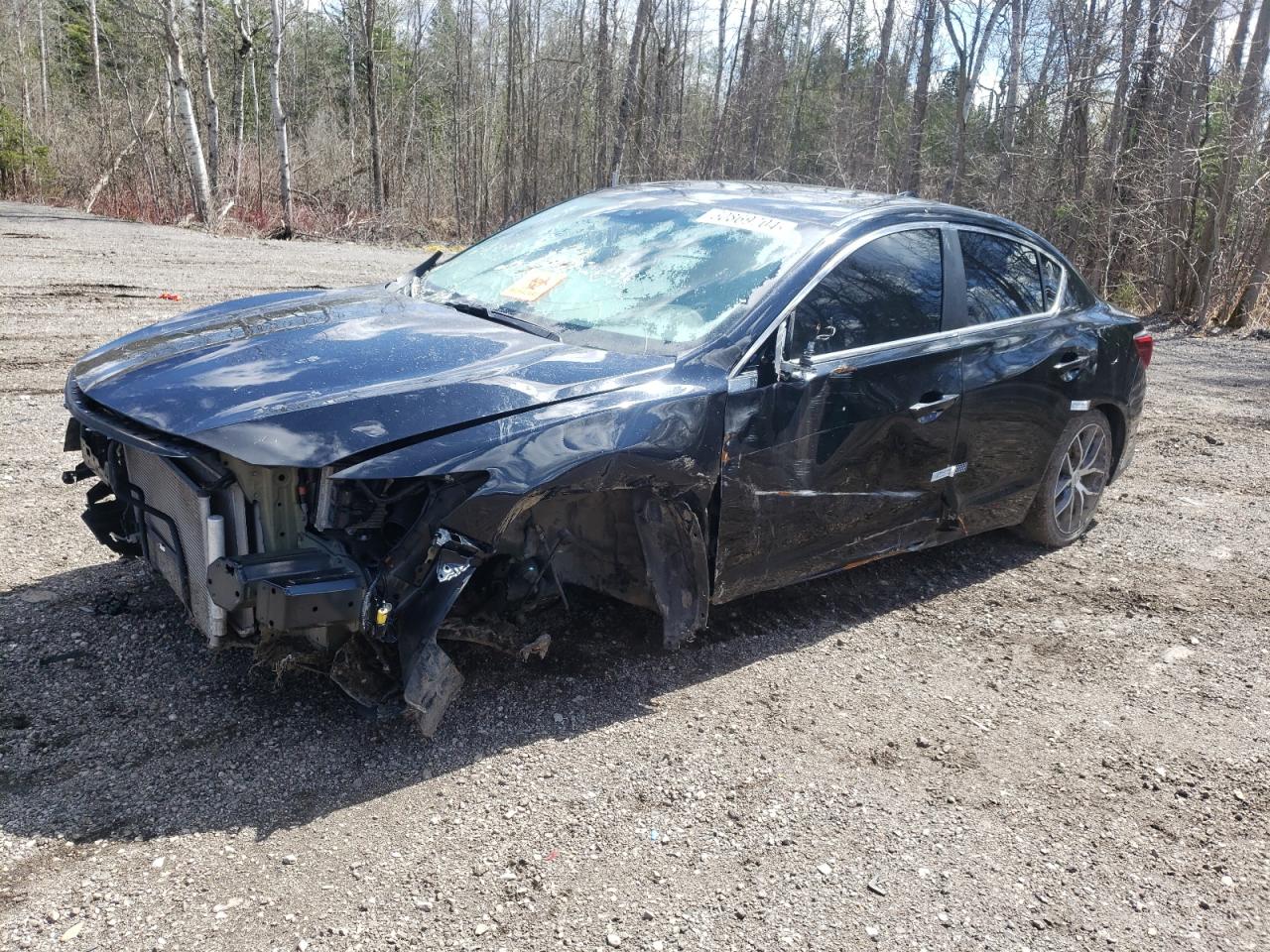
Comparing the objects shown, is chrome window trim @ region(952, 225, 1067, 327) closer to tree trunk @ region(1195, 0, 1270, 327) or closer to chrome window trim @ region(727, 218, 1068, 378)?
chrome window trim @ region(727, 218, 1068, 378)

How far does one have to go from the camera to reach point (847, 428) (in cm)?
387

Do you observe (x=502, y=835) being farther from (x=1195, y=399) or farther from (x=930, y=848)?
(x=1195, y=399)

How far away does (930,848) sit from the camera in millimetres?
2920

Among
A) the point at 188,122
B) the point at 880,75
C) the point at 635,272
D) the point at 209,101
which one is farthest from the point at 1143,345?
the point at 880,75

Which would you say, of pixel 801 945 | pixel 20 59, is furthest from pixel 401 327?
pixel 20 59

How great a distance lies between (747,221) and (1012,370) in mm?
1438

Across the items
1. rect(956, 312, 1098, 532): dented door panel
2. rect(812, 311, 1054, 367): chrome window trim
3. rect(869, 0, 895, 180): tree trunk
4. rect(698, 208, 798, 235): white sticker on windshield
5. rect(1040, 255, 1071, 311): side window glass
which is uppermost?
rect(869, 0, 895, 180): tree trunk

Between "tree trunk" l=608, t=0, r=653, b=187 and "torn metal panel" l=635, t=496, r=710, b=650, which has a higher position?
"tree trunk" l=608, t=0, r=653, b=187

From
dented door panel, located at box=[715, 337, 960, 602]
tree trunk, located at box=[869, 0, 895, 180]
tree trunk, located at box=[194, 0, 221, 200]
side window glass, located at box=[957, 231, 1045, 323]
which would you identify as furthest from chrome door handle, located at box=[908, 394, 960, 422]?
tree trunk, located at box=[869, 0, 895, 180]

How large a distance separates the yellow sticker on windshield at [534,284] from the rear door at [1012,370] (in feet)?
5.88

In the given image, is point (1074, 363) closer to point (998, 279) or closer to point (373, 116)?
point (998, 279)

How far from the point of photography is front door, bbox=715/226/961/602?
359 centimetres

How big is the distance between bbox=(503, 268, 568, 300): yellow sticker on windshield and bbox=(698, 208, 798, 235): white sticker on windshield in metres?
0.67

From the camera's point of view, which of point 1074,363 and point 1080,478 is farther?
point 1080,478
